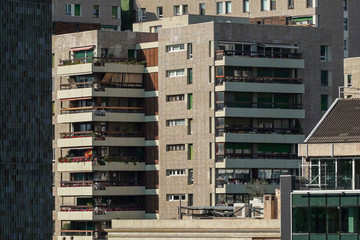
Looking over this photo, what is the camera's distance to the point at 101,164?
612 ft

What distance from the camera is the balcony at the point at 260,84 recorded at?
597 ft

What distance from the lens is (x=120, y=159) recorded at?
18775cm

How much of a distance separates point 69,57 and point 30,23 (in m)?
86.1

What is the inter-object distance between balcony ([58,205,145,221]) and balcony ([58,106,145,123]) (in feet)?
29.6

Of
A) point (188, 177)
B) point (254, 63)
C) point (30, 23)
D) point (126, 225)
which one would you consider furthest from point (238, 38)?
point (30, 23)

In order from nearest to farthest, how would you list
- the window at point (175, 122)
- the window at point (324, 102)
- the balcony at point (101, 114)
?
the window at point (175, 122)
the balcony at point (101, 114)
the window at point (324, 102)

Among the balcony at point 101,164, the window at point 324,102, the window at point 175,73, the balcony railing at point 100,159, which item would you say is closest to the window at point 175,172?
the balcony at point 101,164

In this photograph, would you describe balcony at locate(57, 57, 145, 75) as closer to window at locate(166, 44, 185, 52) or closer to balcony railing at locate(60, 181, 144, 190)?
window at locate(166, 44, 185, 52)

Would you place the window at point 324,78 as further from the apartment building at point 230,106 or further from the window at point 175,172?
the window at point 175,172

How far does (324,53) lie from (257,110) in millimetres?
11798

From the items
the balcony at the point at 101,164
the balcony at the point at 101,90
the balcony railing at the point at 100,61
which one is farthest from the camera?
the balcony railing at the point at 100,61

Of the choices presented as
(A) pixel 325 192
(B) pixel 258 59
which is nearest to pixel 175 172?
(B) pixel 258 59

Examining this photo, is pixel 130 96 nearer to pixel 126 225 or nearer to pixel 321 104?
pixel 321 104

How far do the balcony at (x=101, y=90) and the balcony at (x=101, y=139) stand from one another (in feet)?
12.8
